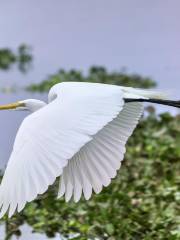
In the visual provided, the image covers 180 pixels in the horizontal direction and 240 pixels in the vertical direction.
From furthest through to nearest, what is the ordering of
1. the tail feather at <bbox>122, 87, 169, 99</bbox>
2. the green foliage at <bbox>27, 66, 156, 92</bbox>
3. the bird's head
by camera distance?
the green foliage at <bbox>27, 66, 156, 92</bbox> < the bird's head < the tail feather at <bbox>122, 87, 169, 99</bbox>

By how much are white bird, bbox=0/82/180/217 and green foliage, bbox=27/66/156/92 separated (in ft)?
11.2

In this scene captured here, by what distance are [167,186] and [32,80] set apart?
364cm

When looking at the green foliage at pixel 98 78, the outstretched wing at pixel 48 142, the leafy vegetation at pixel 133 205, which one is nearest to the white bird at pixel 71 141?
the outstretched wing at pixel 48 142

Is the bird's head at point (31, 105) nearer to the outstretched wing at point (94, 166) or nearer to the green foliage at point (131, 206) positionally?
the outstretched wing at point (94, 166)

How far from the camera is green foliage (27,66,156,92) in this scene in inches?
243

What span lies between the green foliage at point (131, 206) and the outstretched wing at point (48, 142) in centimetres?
67

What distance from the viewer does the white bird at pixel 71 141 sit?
2104 mm

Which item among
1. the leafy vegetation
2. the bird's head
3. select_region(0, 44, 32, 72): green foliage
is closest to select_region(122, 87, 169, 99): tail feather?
the bird's head

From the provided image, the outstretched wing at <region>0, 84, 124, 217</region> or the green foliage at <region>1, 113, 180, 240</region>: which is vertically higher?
the outstretched wing at <region>0, 84, 124, 217</region>

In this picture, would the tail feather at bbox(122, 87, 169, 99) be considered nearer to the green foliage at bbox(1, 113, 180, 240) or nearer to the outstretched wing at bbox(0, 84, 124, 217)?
the outstretched wing at bbox(0, 84, 124, 217)

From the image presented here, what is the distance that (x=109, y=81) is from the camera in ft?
20.3

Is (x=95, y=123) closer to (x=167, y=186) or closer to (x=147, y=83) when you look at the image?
(x=167, y=186)

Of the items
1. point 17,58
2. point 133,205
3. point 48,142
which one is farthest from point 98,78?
point 48,142

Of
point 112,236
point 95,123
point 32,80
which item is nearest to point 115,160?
point 95,123
